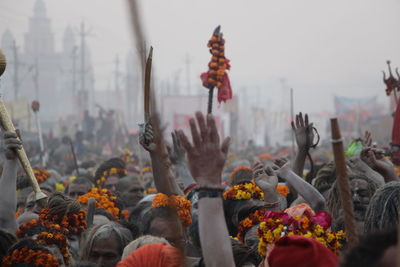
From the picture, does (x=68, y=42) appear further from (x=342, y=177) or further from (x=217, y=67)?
(x=342, y=177)

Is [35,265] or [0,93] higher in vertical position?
[0,93]

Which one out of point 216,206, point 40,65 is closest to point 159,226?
point 216,206

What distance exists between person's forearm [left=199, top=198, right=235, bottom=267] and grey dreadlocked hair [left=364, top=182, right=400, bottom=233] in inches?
46.7

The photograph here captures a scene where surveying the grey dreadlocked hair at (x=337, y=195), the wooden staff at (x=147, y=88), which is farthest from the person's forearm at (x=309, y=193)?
the wooden staff at (x=147, y=88)

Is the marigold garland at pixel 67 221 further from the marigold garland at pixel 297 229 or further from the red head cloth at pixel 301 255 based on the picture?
the red head cloth at pixel 301 255

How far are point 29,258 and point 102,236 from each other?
1.13m

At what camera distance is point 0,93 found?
18.9 ft

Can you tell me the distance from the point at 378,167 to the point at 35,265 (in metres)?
3.60

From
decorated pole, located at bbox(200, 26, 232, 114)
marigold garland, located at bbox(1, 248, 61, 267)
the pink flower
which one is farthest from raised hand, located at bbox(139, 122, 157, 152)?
decorated pole, located at bbox(200, 26, 232, 114)

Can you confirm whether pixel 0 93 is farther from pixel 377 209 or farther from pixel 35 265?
pixel 377 209

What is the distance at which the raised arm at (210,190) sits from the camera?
3.46 metres

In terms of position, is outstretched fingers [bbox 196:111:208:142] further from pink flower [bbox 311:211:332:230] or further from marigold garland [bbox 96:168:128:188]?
marigold garland [bbox 96:168:128:188]

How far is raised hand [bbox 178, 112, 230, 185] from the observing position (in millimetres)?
3410

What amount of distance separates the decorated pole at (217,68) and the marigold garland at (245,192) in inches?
68.6
